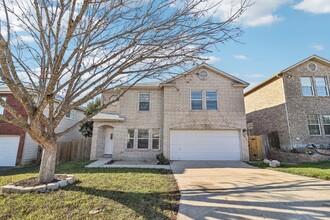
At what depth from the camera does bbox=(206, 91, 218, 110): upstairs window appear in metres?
13.1

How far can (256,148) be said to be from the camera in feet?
44.0

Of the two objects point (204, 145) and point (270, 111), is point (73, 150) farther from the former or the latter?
point (270, 111)

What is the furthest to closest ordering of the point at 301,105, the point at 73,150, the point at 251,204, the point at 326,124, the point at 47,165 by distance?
the point at 301,105, the point at 326,124, the point at 73,150, the point at 47,165, the point at 251,204

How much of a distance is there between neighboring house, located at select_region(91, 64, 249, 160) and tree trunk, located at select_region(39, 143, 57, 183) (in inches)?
272

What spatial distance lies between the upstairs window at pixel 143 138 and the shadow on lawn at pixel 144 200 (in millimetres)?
7268

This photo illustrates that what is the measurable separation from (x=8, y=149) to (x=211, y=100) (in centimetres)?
1452

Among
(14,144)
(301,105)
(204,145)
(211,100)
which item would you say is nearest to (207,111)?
(211,100)

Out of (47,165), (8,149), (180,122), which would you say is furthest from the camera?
(180,122)

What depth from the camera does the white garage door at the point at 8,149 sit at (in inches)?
475

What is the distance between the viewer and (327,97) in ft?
45.7

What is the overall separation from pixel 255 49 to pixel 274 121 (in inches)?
421

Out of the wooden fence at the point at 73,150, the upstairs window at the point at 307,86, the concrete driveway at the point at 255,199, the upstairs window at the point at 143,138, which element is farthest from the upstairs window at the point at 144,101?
the upstairs window at the point at 307,86

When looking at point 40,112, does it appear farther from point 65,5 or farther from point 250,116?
point 250,116

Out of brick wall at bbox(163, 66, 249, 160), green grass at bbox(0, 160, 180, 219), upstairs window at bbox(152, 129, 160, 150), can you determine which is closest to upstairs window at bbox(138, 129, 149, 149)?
upstairs window at bbox(152, 129, 160, 150)
